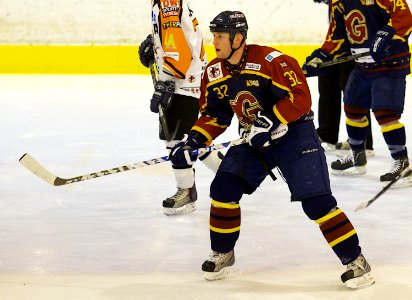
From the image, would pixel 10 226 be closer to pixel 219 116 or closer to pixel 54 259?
pixel 54 259

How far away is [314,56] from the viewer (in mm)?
4367

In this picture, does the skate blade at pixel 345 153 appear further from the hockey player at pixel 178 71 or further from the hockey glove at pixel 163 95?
the hockey glove at pixel 163 95

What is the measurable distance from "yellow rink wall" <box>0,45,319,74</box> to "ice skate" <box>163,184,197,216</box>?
491cm

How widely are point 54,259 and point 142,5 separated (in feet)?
19.2

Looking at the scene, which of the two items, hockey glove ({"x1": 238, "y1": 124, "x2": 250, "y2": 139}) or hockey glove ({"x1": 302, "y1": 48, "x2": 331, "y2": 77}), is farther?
hockey glove ({"x1": 302, "y1": 48, "x2": 331, "y2": 77})

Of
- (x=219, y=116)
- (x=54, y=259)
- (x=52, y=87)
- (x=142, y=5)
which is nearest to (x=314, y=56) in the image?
(x=219, y=116)

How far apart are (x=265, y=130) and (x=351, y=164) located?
194 centimetres

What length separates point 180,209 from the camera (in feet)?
12.6

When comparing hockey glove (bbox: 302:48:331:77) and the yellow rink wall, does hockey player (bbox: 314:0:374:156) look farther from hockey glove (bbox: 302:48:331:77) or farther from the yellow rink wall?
the yellow rink wall

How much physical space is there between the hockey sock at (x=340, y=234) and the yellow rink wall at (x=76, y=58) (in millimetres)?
6130

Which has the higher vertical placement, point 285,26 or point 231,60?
point 231,60

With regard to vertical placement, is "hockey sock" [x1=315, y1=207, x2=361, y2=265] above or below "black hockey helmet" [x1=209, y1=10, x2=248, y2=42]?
below

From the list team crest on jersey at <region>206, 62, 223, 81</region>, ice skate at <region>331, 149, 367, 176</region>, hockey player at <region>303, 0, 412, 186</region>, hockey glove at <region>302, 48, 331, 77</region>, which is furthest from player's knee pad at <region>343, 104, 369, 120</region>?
team crest on jersey at <region>206, 62, 223, 81</region>

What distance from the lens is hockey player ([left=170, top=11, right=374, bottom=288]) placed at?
9.03 ft
